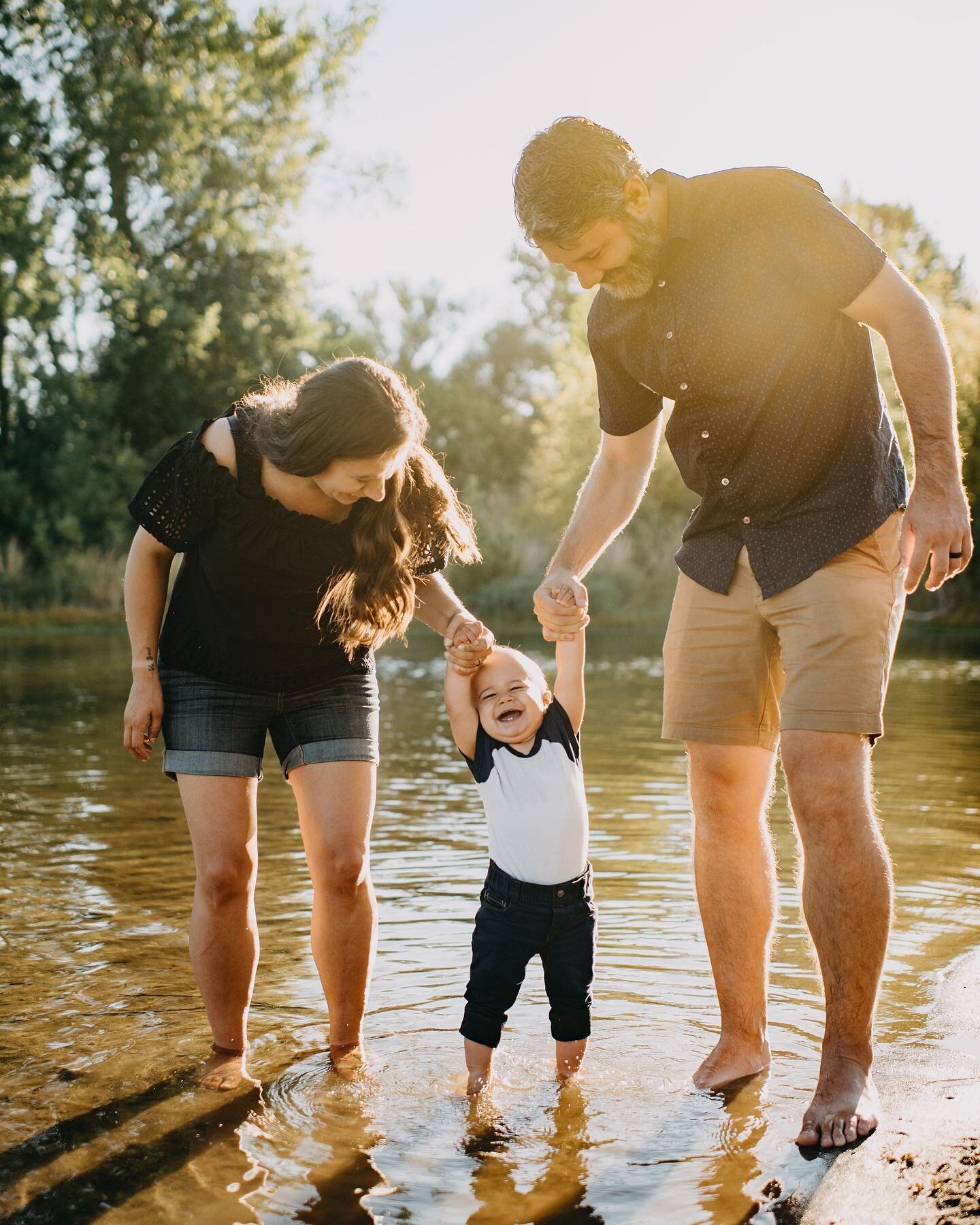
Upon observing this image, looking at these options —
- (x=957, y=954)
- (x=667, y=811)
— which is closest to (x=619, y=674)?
(x=667, y=811)

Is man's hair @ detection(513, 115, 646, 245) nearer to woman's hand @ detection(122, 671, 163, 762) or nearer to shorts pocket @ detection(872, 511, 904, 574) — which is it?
shorts pocket @ detection(872, 511, 904, 574)

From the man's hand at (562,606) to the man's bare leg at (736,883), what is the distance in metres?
0.42

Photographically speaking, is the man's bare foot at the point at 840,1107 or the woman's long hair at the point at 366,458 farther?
the woman's long hair at the point at 366,458

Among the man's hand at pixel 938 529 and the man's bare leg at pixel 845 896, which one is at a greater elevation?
the man's hand at pixel 938 529

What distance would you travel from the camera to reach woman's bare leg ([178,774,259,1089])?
138 inches

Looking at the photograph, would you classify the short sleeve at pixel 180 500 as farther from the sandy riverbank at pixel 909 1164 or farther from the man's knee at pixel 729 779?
the sandy riverbank at pixel 909 1164

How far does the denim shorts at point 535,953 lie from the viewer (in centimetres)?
343

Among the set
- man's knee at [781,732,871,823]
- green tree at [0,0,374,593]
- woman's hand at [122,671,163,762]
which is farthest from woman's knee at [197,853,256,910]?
green tree at [0,0,374,593]

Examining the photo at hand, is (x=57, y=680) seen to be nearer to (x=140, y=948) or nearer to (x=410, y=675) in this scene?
(x=410, y=675)

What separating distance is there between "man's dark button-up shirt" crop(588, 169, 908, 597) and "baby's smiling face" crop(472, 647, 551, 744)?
539 millimetres

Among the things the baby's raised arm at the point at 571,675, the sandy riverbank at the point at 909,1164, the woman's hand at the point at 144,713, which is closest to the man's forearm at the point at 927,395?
the baby's raised arm at the point at 571,675

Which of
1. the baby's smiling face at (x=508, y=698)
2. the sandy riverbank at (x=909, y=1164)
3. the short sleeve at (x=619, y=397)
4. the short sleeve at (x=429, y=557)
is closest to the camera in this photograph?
Answer: the sandy riverbank at (x=909, y=1164)

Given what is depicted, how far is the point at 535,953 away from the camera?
3469 millimetres

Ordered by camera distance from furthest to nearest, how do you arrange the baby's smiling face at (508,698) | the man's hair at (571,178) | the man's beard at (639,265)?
the baby's smiling face at (508,698)
the man's beard at (639,265)
the man's hair at (571,178)
